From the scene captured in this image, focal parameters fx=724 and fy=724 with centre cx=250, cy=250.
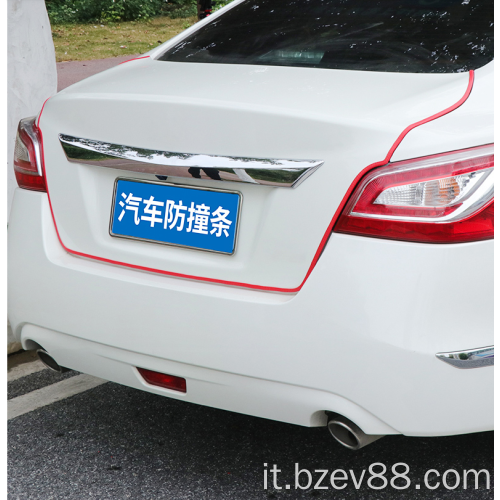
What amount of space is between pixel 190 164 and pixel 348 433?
84 cm

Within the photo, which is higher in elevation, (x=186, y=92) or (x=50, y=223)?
(x=186, y=92)

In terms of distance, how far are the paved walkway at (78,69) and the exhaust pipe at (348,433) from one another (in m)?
8.68

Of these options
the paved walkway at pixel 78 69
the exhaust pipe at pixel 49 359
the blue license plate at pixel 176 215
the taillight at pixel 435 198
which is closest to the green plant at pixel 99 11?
the paved walkway at pixel 78 69

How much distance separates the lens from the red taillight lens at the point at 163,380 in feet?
6.88

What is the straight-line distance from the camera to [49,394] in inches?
119

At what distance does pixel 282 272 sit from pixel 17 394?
1.65m

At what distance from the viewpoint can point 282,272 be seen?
187 cm

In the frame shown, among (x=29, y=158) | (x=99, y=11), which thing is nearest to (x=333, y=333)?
(x=29, y=158)

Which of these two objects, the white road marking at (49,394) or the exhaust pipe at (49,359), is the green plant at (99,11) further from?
the exhaust pipe at (49,359)

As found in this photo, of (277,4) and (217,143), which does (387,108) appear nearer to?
(217,143)

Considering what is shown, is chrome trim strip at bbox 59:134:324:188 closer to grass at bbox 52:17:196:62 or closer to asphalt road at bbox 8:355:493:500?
asphalt road at bbox 8:355:493:500

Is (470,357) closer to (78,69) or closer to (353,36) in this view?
(353,36)

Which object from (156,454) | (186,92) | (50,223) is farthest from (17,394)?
(186,92)
